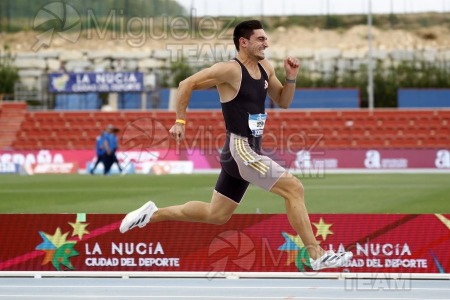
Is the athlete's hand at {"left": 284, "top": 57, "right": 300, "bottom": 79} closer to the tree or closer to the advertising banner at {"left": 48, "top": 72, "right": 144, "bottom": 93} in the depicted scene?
the advertising banner at {"left": 48, "top": 72, "right": 144, "bottom": 93}

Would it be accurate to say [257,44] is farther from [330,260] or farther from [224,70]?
[330,260]

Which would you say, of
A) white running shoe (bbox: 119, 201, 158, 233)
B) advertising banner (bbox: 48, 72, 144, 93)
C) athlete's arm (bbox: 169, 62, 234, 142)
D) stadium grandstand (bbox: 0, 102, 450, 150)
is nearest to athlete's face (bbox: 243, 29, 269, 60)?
athlete's arm (bbox: 169, 62, 234, 142)

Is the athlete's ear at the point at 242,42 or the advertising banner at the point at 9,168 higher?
the athlete's ear at the point at 242,42

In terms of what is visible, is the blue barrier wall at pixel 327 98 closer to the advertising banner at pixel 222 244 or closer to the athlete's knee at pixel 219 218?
the advertising banner at pixel 222 244

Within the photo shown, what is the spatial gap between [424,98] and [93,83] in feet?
59.5

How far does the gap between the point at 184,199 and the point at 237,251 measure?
39.5ft

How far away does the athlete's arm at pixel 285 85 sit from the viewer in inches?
409

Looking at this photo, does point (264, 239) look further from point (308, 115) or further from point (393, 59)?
Answer: point (393, 59)

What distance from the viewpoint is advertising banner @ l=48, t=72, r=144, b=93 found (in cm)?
5297

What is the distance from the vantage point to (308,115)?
161 feet

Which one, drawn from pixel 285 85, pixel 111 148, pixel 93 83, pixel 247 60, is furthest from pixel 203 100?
pixel 247 60

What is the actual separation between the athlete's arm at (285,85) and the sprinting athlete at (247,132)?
0.01 m

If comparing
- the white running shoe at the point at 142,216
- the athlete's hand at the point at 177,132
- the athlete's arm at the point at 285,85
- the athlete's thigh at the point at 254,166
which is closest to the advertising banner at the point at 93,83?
the white running shoe at the point at 142,216

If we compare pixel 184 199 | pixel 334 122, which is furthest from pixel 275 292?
pixel 334 122
